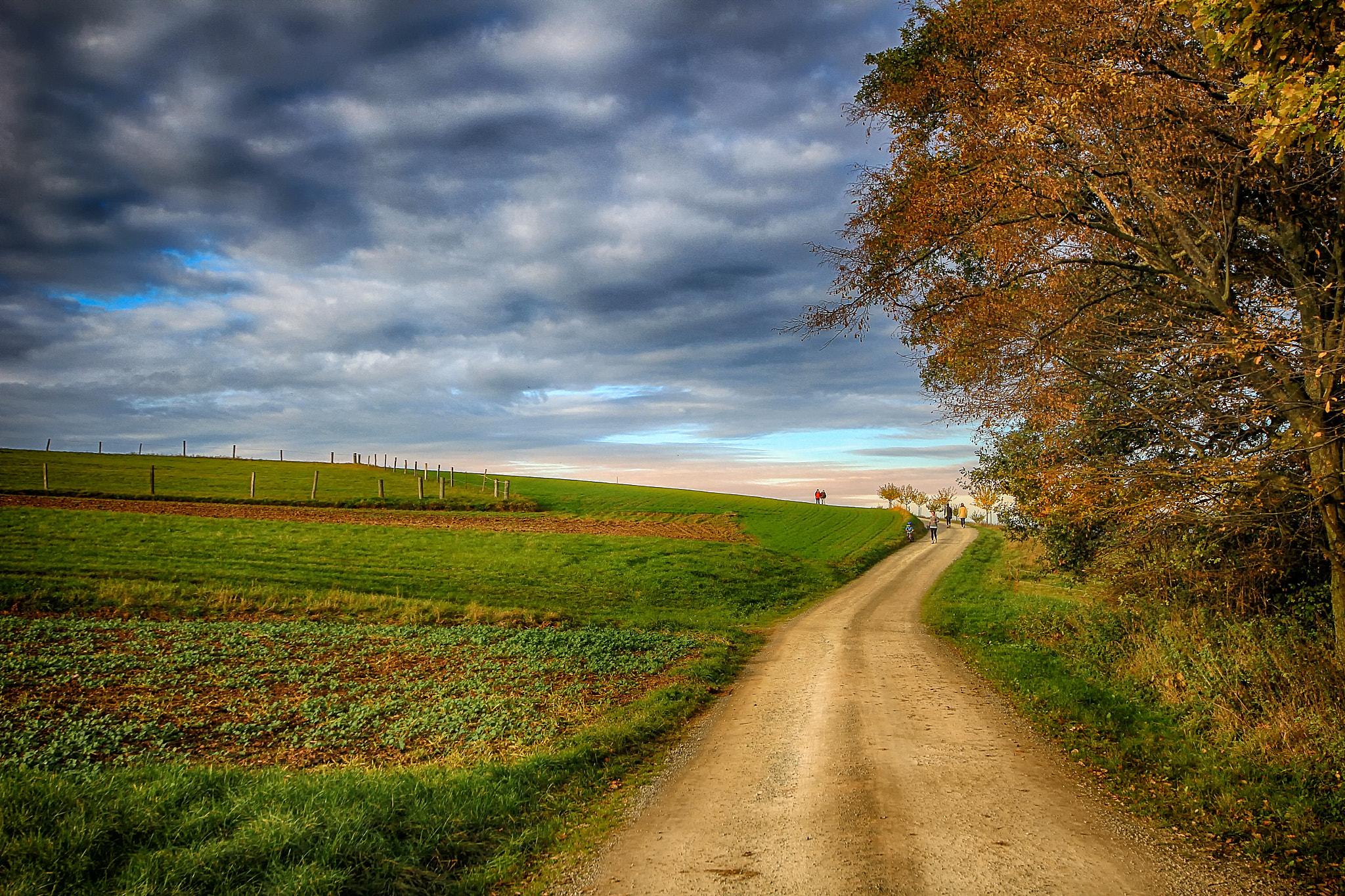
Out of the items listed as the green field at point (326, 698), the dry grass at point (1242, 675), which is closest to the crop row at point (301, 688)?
the green field at point (326, 698)

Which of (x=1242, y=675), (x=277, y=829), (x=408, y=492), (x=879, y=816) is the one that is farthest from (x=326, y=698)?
(x=408, y=492)

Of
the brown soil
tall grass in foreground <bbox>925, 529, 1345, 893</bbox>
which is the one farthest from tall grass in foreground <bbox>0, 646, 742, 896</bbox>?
the brown soil

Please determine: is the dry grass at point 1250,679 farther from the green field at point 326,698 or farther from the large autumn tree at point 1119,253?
the green field at point 326,698

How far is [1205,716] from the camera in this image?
9758 millimetres

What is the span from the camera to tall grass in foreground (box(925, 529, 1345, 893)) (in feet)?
21.9

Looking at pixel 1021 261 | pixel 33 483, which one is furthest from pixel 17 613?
pixel 33 483

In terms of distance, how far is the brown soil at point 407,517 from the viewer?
41406 mm

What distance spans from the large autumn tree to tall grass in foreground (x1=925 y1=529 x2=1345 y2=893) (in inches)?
71.7

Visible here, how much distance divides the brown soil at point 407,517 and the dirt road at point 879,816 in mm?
31872

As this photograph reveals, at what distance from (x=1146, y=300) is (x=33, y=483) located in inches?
2529

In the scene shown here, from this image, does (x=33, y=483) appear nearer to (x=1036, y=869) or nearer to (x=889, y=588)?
(x=889, y=588)

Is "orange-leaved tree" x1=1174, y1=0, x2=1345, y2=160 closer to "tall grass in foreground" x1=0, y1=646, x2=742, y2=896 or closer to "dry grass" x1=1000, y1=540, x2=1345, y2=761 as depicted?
"dry grass" x1=1000, y1=540, x2=1345, y2=761

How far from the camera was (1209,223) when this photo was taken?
10469 millimetres

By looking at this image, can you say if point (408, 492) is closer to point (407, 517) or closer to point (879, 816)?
point (407, 517)
